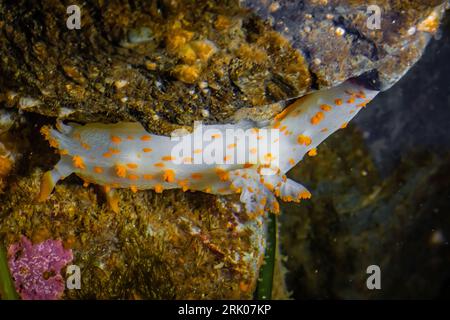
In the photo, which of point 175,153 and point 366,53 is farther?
point 175,153

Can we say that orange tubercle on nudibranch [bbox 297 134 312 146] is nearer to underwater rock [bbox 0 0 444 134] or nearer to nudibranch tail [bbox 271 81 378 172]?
nudibranch tail [bbox 271 81 378 172]

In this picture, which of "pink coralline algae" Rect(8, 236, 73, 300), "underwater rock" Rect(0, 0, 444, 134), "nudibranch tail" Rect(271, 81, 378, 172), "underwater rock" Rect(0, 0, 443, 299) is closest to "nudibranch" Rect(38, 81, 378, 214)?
"nudibranch tail" Rect(271, 81, 378, 172)

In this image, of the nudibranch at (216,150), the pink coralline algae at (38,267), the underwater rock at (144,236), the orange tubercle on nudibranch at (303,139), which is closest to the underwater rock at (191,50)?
the nudibranch at (216,150)

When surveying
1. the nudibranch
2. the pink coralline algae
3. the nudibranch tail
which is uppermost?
the nudibranch tail

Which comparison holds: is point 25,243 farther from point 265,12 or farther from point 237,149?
point 265,12

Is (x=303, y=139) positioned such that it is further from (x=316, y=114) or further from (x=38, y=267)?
(x=38, y=267)

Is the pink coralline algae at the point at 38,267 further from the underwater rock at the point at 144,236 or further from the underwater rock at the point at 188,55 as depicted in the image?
the underwater rock at the point at 188,55

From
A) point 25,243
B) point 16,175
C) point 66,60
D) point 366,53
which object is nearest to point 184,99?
point 66,60
